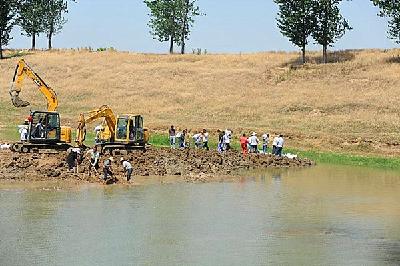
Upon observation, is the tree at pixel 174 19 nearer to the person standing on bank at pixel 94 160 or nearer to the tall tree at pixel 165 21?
the tall tree at pixel 165 21

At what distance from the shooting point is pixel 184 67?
90.9 meters

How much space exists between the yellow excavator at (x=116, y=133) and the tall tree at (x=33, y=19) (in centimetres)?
7644

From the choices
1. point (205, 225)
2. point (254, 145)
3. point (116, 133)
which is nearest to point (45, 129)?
point (116, 133)

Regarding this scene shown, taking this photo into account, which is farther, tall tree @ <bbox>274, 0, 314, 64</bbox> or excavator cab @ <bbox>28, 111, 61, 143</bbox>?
tall tree @ <bbox>274, 0, 314, 64</bbox>

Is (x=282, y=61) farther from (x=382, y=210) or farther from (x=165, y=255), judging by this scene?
(x=165, y=255)

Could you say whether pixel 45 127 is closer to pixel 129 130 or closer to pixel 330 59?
pixel 129 130

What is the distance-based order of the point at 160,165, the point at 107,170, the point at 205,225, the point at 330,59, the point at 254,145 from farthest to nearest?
the point at 330,59, the point at 254,145, the point at 160,165, the point at 107,170, the point at 205,225

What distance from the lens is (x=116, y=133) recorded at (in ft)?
146

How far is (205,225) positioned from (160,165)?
1531 centimetres

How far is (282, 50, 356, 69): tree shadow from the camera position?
87812 mm

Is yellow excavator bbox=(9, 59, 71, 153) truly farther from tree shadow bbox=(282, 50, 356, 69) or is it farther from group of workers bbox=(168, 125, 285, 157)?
tree shadow bbox=(282, 50, 356, 69)

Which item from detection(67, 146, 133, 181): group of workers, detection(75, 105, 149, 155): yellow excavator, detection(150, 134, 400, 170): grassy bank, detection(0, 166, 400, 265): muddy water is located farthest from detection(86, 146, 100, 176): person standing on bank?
detection(150, 134, 400, 170): grassy bank

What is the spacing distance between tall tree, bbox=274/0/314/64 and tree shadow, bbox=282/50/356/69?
2.13 meters

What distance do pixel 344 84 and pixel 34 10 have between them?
2257 inches
